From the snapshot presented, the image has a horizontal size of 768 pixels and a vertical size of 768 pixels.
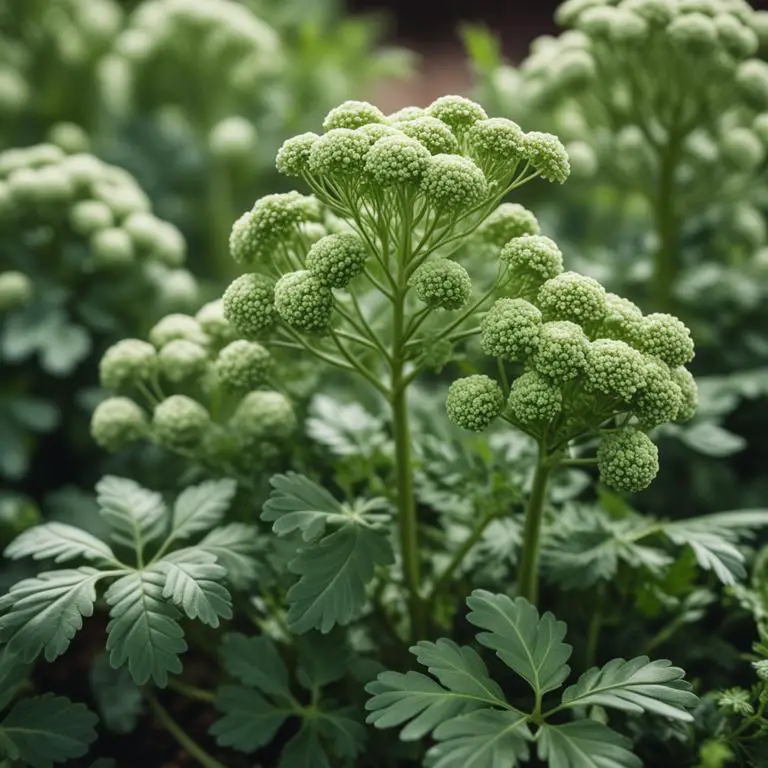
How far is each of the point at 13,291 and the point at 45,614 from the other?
684mm

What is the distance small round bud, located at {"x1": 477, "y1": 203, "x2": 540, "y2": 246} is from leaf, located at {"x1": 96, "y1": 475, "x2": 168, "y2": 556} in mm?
503

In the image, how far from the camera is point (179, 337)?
1.07 meters

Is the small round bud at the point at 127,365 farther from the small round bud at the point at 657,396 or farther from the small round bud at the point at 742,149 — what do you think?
the small round bud at the point at 742,149

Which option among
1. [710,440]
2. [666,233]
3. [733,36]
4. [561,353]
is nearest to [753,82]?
[733,36]

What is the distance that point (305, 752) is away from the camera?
0.88 m

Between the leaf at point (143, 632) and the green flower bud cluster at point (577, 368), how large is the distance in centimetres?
35

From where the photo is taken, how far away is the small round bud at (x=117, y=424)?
1.04 metres

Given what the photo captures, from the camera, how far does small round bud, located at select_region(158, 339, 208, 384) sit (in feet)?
3.38

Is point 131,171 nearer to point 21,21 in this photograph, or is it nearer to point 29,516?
point 21,21

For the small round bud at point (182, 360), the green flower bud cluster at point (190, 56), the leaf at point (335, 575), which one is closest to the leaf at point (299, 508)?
the leaf at point (335, 575)

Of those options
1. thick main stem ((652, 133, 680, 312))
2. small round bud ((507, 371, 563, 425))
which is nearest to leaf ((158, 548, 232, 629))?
small round bud ((507, 371, 563, 425))

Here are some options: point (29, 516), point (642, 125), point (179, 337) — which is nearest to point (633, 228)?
point (642, 125)

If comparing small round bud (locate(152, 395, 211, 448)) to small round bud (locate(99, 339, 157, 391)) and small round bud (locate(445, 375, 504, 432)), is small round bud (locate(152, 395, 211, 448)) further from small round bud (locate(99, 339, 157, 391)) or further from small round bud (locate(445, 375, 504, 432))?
small round bud (locate(445, 375, 504, 432))

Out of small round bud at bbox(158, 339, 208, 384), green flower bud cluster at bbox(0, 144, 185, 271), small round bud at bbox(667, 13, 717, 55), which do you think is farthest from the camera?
green flower bud cluster at bbox(0, 144, 185, 271)
